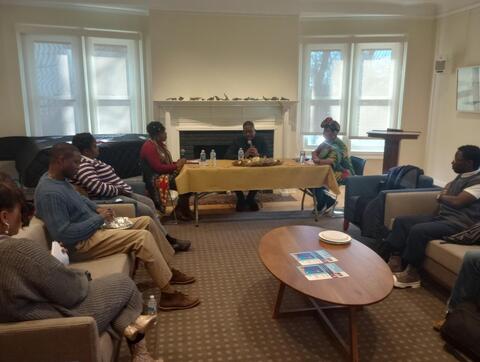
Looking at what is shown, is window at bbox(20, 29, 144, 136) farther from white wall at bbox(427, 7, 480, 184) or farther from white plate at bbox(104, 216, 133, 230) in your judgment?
white wall at bbox(427, 7, 480, 184)

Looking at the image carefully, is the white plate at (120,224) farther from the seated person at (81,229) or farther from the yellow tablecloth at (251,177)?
the yellow tablecloth at (251,177)

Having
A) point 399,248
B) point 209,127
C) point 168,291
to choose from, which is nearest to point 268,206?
point 209,127

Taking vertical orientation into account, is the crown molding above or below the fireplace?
above

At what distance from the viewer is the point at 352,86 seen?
5.95 m

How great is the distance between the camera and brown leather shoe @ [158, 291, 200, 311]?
95.2 inches

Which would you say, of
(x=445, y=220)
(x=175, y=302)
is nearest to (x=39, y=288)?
(x=175, y=302)

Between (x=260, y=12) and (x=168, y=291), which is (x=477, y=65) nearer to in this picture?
(x=260, y=12)

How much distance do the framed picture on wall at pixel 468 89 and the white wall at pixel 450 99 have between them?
0.09 meters

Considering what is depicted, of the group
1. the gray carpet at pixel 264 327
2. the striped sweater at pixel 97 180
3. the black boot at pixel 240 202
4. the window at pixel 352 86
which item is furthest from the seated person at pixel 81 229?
the window at pixel 352 86

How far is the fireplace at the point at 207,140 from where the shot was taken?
5.45 meters

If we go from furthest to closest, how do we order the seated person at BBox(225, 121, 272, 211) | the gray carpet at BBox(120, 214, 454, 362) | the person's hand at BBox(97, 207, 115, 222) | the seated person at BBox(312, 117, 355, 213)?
the seated person at BBox(225, 121, 272, 211), the seated person at BBox(312, 117, 355, 213), the person's hand at BBox(97, 207, 115, 222), the gray carpet at BBox(120, 214, 454, 362)

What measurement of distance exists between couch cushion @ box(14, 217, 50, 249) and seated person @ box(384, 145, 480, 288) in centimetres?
235

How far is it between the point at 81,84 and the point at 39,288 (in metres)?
4.63

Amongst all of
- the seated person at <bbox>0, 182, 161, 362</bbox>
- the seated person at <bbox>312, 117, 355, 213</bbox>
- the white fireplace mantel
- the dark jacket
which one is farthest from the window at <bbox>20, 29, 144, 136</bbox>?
the seated person at <bbox>0, 182, 161, 362</bbox>
